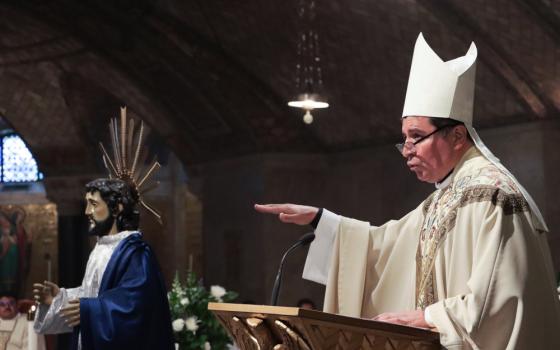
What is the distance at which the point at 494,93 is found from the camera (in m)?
11.5

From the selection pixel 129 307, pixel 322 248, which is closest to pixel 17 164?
pixel 129 307

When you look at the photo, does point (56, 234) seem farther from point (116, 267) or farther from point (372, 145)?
point (116, 267)

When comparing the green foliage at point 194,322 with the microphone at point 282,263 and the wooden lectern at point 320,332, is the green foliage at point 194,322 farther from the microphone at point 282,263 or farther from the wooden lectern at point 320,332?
the wooden lectern at point 320,332

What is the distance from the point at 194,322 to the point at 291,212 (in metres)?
3.62

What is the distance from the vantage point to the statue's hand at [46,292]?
230 inches

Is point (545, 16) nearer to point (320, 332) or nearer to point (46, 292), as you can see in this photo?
→ point (46, 292)

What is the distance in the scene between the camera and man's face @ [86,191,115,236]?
6.21 metres

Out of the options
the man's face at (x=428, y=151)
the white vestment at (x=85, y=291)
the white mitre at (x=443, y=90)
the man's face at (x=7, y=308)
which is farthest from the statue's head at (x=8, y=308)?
the man's face at (x=428, y=151)

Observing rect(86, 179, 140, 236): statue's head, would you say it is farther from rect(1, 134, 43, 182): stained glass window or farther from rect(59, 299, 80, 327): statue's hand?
rect(1, 134, 43, 182): stained glass window

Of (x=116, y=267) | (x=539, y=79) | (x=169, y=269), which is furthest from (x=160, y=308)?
(x=169, y=269)

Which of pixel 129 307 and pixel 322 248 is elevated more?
pixel 322 248

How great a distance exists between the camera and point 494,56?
10.8 meters

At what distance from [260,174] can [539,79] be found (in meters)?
5.31

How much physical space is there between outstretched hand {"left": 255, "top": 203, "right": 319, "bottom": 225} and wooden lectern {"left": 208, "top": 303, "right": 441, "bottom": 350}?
846 mm
